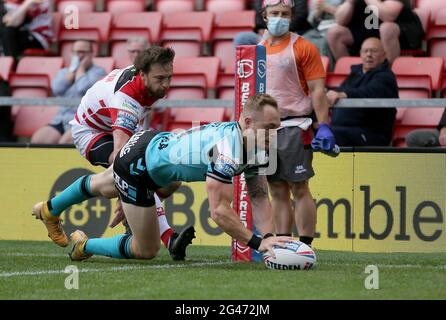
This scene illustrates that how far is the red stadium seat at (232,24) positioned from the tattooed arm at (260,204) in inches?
221

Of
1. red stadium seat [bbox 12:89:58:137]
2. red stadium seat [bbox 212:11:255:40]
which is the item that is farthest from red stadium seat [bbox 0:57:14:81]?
red stadium seat [bbox 212:11:255:40]

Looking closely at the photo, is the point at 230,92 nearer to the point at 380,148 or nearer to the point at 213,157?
the point at 380,148

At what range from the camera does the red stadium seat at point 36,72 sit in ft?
44.8

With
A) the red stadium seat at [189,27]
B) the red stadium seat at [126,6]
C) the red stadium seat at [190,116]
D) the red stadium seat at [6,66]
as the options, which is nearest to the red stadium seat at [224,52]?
the red stadium seat at [189,27]

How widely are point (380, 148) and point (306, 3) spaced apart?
2.85 meters

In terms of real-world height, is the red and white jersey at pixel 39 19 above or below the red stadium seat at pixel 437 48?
above

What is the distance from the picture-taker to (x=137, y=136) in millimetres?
8023

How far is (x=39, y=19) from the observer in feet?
46.1

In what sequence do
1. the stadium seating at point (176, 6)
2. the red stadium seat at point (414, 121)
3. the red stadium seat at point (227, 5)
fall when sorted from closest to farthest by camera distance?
1. the red stadium seat at point (414, 121)
2. the red stadium seat at point (227, 5)
3. the stadium seating at point (176, 6)

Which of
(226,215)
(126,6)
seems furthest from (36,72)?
(226,215)

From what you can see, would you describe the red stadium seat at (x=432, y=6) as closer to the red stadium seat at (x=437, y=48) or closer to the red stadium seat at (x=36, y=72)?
the red stadium seat at (x=437, y=48)

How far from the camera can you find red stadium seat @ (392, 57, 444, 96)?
38.6 feet

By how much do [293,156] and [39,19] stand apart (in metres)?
6.36
